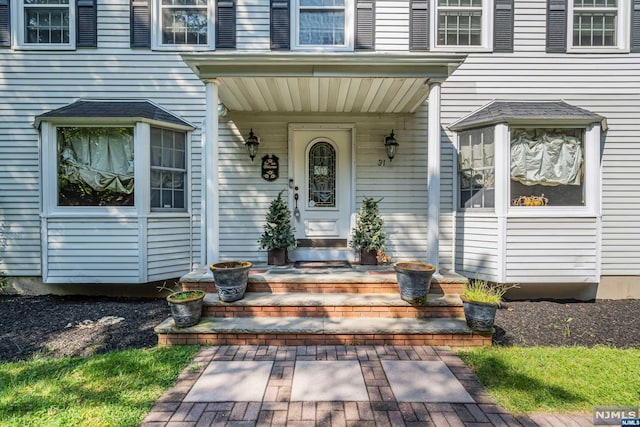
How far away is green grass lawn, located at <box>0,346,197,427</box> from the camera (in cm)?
206

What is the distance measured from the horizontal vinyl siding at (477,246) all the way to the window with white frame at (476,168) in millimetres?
259

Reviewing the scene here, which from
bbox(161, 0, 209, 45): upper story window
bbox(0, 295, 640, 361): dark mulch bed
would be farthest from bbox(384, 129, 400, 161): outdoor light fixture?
bbox(161, 0, 209, 45): upper story window

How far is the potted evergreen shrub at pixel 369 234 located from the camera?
4609 millimetres

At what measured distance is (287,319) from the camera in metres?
3.40

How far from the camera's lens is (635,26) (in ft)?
15.8

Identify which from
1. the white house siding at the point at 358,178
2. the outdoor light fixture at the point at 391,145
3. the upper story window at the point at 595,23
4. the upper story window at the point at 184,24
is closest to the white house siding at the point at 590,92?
the upper story window at the point at 595,23

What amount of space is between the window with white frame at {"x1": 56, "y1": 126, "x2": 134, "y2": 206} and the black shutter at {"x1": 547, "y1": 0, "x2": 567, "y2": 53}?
6438 millimetres

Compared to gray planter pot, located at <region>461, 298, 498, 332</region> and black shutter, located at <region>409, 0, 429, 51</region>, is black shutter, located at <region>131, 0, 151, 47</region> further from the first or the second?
gray planter pot, located at <region>461, 298, 498, 332</region>

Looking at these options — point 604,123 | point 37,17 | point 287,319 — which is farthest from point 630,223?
point 37,17

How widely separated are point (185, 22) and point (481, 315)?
5745 millimetres

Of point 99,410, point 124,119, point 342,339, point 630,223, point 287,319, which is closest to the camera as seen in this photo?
point 99,410

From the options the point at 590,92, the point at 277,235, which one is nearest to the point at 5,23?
the point at 277,235

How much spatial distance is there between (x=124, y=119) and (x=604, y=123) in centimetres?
688

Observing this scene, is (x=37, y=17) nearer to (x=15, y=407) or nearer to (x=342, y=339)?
(x=15, y=407)
